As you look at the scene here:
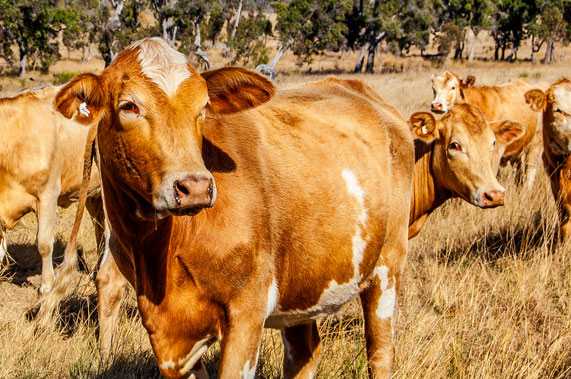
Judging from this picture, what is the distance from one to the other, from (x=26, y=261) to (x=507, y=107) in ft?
27.7

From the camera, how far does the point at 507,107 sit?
1078cm

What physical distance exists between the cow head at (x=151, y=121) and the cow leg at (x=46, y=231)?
12.7 ft

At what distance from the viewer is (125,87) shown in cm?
263

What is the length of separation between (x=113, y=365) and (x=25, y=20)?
120ft

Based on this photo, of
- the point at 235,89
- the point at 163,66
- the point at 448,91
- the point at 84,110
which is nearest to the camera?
the point at 163,66

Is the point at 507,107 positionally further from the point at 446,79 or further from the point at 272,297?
the point at 272,297

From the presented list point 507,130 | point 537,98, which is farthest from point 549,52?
point 507,130

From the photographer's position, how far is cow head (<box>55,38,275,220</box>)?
7.75 feet

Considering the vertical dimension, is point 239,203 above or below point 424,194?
above

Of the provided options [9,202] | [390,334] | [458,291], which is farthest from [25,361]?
[458,291]

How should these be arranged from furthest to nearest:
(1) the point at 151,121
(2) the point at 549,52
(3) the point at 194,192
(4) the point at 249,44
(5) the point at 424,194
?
(2) the point at 549,52 → (4) the point at 249,44 → (5) the point at 424,194 → (1) the point at 151,121 → (3) the point at 194,192

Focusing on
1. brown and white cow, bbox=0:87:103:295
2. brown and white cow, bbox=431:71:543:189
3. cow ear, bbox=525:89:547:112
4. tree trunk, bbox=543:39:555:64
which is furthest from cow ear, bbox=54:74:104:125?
tree trunk, bbox=543:39:555:64

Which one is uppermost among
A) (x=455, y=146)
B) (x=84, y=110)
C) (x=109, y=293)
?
(x=84, y=110)

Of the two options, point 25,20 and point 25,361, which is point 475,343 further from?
point 25,20
